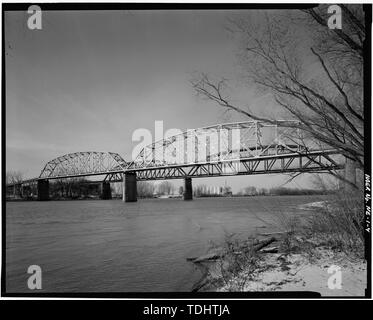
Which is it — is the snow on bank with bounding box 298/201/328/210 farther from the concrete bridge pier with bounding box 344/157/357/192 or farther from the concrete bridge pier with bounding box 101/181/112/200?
the concrete bridge pier with bounding box 101/181/112/200

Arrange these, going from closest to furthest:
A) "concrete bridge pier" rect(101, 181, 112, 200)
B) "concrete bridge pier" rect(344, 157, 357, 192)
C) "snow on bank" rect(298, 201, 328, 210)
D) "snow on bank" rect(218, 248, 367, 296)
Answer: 1. "snow on bank" rect(218, 248, 367, 296)
2. "concrete bridge pier" rect(344, 157, 357, 192)
3. "snow on bank" rect(298, 201, 328, 210)
4. "concrete bridge pier" rect(101, 181, 112, 200)

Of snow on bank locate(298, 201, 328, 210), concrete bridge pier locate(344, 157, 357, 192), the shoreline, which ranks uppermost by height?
concrete bridge pier locate(344, 157, 357, 192)

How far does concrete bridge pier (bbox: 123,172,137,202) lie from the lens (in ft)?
31.8

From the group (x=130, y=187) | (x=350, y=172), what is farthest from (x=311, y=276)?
(x=130, y=187)

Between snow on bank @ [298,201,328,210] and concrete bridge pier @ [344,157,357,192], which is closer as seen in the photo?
concrete bridge pier @ [344,157,357,192]

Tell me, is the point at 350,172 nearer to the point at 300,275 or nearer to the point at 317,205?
the point at 317,205

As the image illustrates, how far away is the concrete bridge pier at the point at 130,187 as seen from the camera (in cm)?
968

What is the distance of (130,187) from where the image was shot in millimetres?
10438

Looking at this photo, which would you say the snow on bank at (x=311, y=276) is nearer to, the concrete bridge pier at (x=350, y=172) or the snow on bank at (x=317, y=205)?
the snow on bank at (x=317, y=205)

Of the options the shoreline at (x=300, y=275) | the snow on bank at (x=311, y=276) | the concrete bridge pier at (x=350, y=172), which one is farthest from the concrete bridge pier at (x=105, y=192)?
the concrete bridge pier at (x=350, y=172)

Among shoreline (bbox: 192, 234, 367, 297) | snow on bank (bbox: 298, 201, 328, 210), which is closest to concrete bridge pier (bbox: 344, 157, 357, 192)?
snow on bank (bbox: 298, 201, 328, 210)
